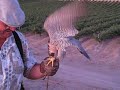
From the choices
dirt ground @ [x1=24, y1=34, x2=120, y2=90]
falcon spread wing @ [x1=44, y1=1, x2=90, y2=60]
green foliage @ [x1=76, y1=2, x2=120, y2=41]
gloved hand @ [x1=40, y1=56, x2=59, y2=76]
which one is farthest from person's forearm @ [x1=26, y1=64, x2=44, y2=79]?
green foliage @ [x1=76, y1=2, x2=120, y2=41]

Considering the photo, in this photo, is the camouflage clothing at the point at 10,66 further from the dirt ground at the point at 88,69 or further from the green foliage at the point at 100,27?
the green foliage at the point at 100,27

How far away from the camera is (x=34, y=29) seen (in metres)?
13.4

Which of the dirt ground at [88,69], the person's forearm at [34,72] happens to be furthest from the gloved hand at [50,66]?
the dirt ground at [88,69]

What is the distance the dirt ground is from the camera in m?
6.71

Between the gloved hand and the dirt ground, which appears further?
the dirt ground

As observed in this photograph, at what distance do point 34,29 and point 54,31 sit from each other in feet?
35.1

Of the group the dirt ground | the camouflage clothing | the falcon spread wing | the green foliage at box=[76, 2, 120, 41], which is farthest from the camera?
the green foliage at box=[76, 2, 120, 41]

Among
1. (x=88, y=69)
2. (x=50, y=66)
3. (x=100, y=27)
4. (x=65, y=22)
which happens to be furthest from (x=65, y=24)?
(x=100, y=27)

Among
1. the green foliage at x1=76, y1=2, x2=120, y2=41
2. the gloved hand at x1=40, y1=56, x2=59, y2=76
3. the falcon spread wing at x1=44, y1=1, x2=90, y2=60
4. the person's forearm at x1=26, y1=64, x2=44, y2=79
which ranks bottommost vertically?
the green foliage at x1=76, y1=2, x2=120, y2=41

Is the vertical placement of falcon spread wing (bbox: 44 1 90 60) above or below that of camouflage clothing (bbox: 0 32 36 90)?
above

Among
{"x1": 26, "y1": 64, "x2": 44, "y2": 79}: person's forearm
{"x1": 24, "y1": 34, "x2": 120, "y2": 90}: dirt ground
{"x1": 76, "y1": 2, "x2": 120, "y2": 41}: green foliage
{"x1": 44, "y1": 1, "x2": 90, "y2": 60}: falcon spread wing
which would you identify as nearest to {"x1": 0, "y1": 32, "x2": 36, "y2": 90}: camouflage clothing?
{"x1": 26, "y1": 64, "x2": 44, "y2": 79}: person's forearm

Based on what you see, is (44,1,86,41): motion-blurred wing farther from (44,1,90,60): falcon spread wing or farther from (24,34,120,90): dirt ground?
(24,34,120,90): dirt ground

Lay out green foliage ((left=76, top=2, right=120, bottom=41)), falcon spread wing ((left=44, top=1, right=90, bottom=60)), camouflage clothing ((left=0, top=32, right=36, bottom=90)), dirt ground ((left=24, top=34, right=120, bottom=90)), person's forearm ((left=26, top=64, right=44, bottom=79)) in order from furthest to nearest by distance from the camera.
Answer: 1. green foliage ((left=76, top=2, right=120, bottom=41))
2. dirt ground ((left=24, top=34, right=120, bottom=90))
3. person's forearm ((left=26, top=64, right=44, bottom=79))
4. camouflage clothing ((left=0, top=32, right=36, bottom=90))
5. falcon spread wing ((left=44, top=1, right=90, bottom=60))

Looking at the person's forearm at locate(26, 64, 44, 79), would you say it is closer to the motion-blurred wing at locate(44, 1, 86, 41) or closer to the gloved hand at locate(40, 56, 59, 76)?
the gloved hand at locate(40, 56, 59, 76)
